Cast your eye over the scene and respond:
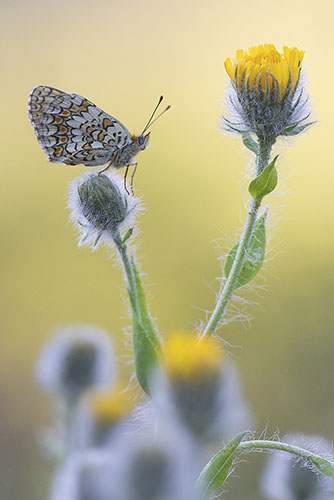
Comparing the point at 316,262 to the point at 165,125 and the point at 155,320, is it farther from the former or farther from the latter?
the point at 155,320

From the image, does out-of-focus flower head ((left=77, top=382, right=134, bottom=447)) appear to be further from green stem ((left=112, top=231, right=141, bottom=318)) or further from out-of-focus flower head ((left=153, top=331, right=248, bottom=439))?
out-of-focus flower head ((left=153, top=331, right=248, bottom=439))

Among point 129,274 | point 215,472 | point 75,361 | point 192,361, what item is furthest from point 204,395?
point 75,361

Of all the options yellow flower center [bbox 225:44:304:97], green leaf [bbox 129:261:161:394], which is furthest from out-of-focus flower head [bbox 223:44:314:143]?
green leaf [bbox 129:261:161:394]

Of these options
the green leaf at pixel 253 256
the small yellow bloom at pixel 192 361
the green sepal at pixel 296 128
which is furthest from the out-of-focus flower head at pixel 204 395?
the green sepal at pixel 296 128

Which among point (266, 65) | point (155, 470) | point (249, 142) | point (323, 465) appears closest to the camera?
point (155, 470)

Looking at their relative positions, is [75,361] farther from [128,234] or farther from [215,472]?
[215,472]

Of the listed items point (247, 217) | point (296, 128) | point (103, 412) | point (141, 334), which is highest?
point (296, 128)
